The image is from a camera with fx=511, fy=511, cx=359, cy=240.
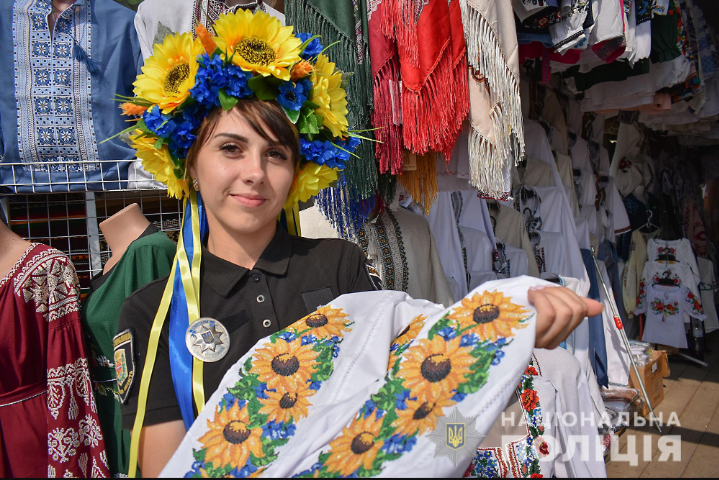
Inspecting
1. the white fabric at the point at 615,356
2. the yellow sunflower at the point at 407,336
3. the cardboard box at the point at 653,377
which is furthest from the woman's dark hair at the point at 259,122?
the cardboard box at the point at 653,377

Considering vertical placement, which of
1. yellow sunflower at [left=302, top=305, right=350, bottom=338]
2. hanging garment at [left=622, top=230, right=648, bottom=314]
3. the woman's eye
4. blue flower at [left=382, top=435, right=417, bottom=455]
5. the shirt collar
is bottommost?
hanging garment at [left=622, top=230, right=648, bottom=314]

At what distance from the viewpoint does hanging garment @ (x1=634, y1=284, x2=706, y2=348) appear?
5578 mm

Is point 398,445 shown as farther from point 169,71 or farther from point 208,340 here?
point 169,71

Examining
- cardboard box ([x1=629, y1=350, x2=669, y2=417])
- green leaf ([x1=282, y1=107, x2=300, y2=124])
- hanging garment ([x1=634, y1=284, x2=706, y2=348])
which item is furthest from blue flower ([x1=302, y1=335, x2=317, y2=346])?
hanging garment ([x1=634, y1=284, x2=706, y2=348])

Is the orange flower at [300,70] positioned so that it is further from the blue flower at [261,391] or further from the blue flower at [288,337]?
the blue flower at [261,391]

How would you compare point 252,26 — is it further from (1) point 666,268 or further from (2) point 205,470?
(1) point 666,268

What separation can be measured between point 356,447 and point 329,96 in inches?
38.4

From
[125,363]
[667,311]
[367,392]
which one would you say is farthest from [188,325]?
[667,311]

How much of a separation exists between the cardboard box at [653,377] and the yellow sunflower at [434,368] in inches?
158

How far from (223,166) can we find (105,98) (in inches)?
49.4

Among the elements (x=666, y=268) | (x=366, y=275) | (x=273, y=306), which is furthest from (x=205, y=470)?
(x=666, y=268)

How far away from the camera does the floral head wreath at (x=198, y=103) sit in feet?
4.11

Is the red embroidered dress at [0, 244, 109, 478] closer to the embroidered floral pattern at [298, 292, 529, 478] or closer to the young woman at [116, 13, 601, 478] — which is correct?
the young woman at [116, 13, 601, 478]

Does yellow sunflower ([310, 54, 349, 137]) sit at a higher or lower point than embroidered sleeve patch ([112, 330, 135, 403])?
higher
